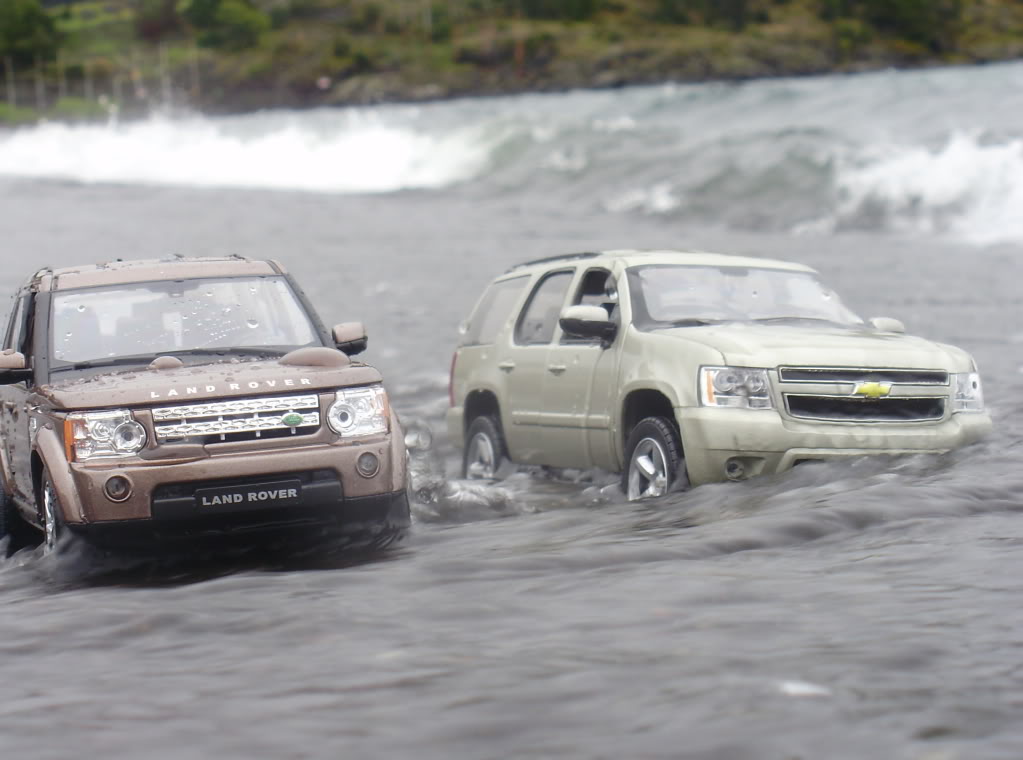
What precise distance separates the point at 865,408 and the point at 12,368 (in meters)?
4.56

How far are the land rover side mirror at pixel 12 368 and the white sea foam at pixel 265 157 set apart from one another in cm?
3998

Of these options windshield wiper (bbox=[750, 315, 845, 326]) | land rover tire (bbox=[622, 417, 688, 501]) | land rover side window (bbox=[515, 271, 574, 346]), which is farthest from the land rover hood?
land rover side window (bbox=[515, 271, 574, 346])

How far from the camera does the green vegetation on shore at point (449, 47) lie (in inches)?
5418

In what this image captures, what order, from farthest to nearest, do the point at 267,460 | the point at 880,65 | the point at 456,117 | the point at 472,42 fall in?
1. the point at 472,42
2. the point at 880,65
3. the point at 456,117
4. the point at 267,460

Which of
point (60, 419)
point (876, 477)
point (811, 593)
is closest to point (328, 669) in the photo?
point (811, 593)

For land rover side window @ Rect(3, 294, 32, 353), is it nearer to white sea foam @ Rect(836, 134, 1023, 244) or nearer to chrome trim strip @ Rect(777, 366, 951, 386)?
chrome trim strip @ Rect(777, 366, 951, 386)

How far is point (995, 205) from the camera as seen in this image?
29828 mm

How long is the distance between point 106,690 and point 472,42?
157 m

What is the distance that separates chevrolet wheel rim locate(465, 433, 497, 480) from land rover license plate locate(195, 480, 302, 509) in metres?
3.91

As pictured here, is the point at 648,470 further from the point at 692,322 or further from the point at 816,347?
the point at 816,347

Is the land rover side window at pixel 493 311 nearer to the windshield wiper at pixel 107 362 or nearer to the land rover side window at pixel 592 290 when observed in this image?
the land rover side window at pixel 592 290

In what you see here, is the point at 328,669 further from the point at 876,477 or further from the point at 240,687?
the point at 876,477

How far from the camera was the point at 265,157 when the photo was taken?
6078cm

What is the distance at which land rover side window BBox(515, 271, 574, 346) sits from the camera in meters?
11.3
